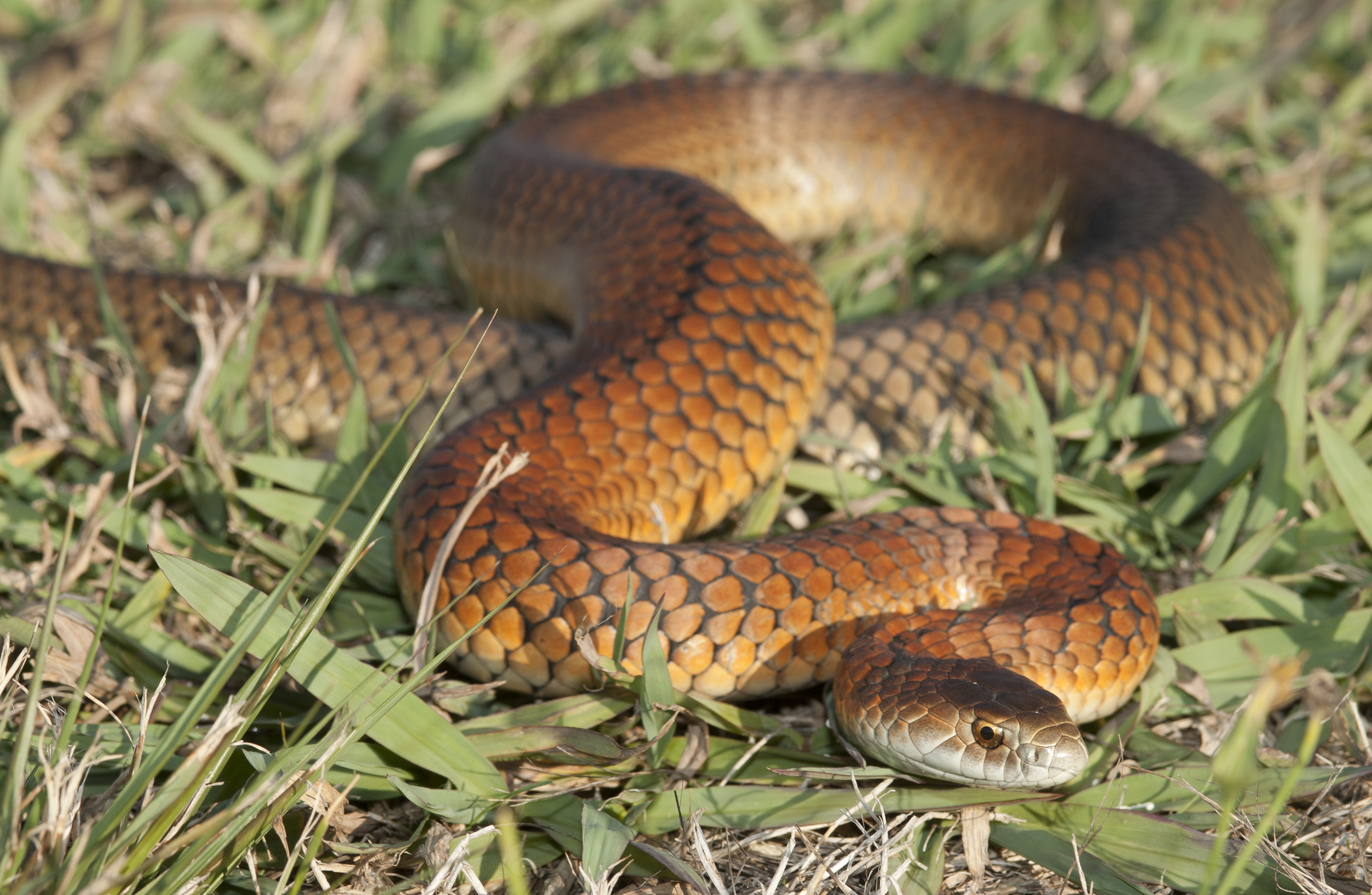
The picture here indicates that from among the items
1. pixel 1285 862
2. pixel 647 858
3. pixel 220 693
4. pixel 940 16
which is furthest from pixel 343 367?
pixel 940 16

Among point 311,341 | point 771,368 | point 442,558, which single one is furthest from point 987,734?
point 311,341

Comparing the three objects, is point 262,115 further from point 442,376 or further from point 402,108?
point 442,376

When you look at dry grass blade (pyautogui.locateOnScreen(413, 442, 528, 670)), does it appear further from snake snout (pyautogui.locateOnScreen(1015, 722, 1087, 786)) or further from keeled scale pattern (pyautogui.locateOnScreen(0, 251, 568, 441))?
snake snout (pyautogui.locateOnScreen(1015, 722, 1087, 786))

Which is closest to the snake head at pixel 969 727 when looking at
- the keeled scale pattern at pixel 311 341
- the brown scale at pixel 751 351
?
the brown scale at pixel 751 351

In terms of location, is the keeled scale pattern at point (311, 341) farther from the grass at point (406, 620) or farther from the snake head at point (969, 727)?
the snake head at point (969, 727)

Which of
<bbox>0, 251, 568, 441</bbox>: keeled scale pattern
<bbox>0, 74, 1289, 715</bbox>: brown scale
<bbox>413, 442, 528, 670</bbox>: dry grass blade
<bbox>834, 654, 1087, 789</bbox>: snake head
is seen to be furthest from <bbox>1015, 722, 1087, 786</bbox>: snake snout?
<bbox>0, 251, 568, 441</bbox>: keeled scale pattern

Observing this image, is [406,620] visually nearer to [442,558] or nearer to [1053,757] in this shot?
[442,558]
